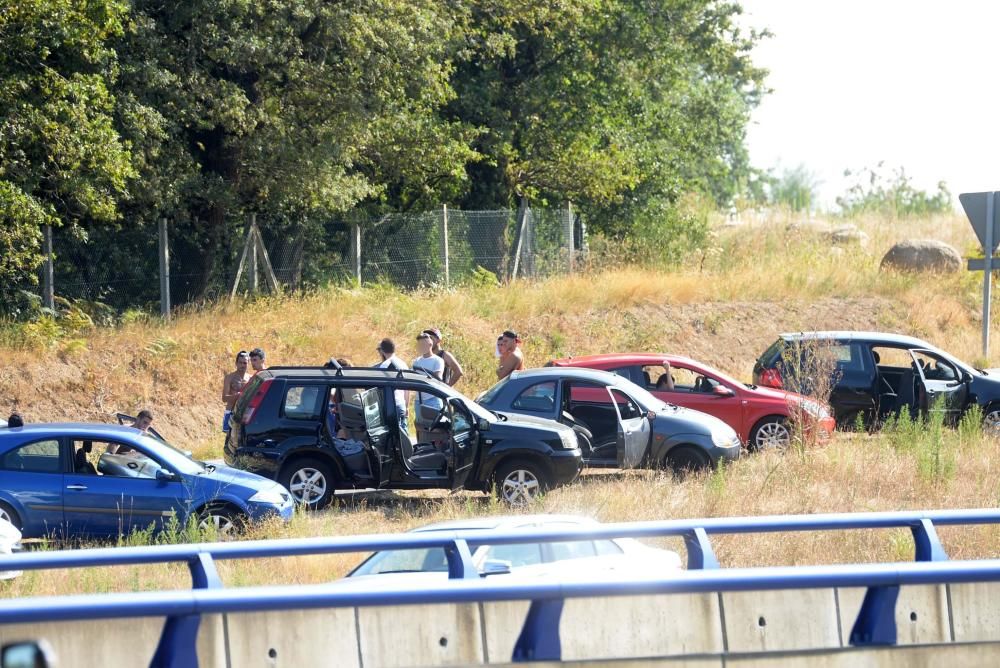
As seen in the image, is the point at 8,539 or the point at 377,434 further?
the point at 377,434

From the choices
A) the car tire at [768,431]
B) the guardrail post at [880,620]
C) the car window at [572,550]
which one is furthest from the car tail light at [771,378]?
the guardrail post at [880,620]

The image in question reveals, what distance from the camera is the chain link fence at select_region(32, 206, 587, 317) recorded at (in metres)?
22.1

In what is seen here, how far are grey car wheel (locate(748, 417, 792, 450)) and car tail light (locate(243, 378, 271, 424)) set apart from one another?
22.5 feet

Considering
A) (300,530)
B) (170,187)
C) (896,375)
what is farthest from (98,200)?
(896,375)

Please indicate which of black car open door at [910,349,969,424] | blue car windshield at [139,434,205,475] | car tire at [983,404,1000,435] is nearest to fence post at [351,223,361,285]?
black car open door at [910,349,969,424]

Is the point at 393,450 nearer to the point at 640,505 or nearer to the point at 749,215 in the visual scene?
the point at 640,505

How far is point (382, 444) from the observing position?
13461 mm

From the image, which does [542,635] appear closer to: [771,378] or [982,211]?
[771,378]

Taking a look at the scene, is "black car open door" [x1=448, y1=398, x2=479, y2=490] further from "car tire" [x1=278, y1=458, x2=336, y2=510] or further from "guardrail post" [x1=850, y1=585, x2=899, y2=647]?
"guardrail post" [x1=850, y1=585, x2=899, y2=647]

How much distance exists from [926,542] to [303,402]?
28.5ft

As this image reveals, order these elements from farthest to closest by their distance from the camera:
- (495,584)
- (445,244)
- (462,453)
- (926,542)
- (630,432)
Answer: (445,244) → (630,432) → (462,453) → (926,542) → (495,584)

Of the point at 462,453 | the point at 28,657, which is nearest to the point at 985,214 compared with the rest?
the point at 462,453

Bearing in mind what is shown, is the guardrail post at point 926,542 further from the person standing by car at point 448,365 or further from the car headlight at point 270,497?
the person standing by car at point 448,365

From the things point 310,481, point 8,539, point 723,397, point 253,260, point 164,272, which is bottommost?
point 310,481
